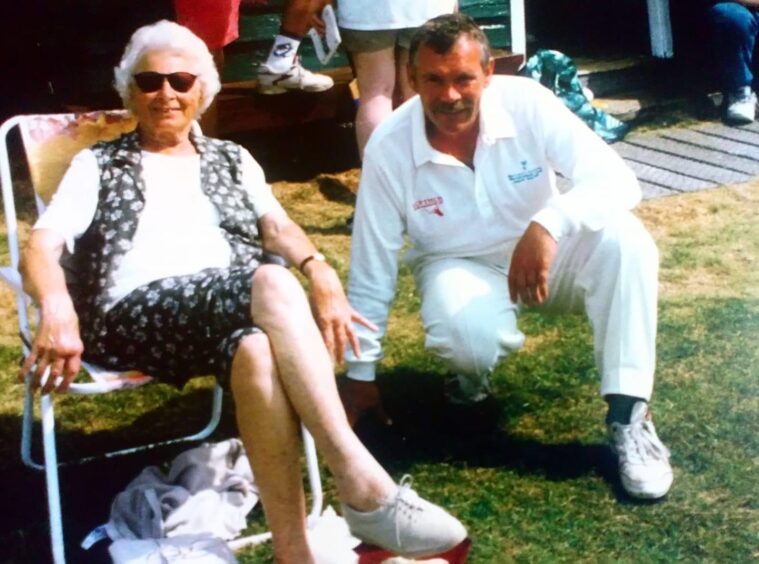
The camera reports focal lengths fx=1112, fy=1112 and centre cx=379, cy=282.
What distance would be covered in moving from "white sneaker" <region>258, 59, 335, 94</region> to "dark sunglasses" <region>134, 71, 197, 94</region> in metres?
2.71

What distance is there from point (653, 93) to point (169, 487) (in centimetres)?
556

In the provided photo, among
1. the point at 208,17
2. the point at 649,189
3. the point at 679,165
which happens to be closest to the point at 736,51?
the point at 679,165

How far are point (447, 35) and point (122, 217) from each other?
109cm

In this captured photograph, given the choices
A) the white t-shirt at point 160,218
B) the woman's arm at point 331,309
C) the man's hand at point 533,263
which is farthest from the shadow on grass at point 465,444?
the white t-shirt at point 160,218

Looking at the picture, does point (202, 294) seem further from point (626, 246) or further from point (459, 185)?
point (626, 246)

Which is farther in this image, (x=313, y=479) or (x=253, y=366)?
(x=313, y=479)

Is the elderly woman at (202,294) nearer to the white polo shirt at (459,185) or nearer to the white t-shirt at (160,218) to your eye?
the white t-shirt at (160,218)

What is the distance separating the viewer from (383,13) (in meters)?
4.80

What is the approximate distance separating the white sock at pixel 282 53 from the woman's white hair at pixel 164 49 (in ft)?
7.82

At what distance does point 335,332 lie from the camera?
2.82m

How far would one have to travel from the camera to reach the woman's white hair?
10.7ft

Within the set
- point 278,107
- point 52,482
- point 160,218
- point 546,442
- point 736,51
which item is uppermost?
point 160,218

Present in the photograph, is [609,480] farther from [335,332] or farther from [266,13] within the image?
[266,13]

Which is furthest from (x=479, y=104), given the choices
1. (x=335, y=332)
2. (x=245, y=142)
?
(x=245, y=142)
